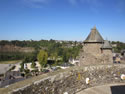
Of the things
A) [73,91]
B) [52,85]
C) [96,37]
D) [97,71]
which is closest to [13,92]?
[52,85]

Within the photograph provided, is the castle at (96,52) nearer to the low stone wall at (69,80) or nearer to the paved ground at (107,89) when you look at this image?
the low stone wall at (69,80)

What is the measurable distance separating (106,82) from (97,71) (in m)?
0.96

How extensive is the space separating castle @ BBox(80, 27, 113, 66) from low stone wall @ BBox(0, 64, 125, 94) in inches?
115

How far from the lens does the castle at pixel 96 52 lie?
915 centimetres

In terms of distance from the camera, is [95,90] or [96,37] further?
[96,37]

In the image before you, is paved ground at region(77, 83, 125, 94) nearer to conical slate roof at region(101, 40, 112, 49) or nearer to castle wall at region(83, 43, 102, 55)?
castle wall at region(83, 43, 102, 55)

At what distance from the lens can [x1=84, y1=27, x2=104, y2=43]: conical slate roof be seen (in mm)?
9555

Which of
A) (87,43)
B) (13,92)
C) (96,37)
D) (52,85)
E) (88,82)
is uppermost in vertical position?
(96,37)

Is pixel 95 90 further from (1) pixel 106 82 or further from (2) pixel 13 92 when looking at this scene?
(2) pixel 13 92

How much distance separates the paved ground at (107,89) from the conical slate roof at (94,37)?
469 centimetres

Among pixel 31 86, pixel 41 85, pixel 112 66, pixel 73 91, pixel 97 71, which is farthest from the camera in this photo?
pixel 112 66

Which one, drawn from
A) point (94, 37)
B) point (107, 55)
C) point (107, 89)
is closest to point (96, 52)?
point (107, 55)

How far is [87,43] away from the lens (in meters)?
9.63

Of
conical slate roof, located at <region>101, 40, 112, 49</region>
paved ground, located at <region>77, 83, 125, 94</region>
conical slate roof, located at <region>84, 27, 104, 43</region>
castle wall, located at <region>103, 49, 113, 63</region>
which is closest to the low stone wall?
paved ground, located at <region>77, 83, 125, 94</region>
